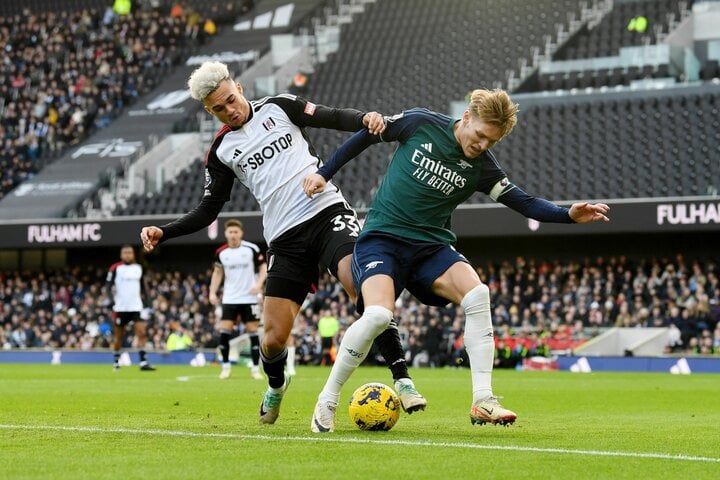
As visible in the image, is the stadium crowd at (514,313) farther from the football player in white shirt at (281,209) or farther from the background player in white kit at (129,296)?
the football player in white shirt at (281,209)

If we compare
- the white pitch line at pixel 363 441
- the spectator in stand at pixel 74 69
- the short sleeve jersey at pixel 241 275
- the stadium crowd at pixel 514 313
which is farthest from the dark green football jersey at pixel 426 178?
the spectator in stand at pixel 74 69

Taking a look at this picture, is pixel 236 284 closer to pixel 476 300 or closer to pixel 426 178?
pixel 426 178

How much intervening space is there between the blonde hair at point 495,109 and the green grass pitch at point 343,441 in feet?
6.34

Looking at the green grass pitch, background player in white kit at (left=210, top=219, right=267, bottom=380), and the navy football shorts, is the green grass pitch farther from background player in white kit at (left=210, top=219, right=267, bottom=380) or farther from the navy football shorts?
background player in white kit at (left=210, top=219, right=267, bottom=380)

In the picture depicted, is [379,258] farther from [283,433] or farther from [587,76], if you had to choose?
[587,76]

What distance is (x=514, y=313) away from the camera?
27.8m

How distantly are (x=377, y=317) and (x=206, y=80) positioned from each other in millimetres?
1995

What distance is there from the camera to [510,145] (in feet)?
Result: 109

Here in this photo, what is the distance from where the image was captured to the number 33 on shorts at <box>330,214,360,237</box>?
8414 mm

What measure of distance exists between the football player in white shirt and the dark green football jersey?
51 centimetres

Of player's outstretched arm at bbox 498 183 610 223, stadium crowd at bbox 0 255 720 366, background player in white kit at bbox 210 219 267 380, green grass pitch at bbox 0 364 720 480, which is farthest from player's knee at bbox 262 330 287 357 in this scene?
stadium crowd at bbox 0 255 720 366

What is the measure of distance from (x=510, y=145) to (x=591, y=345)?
8.45m

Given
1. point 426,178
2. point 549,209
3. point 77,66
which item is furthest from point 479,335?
point 77,66

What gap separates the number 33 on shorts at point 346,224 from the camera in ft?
27.6
